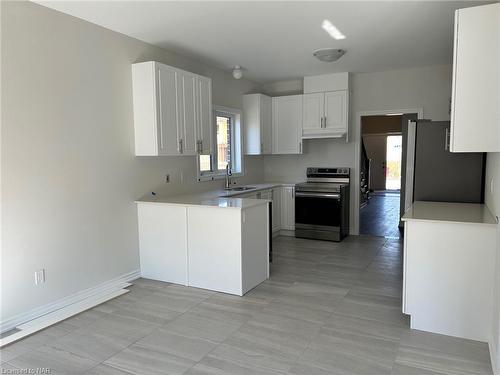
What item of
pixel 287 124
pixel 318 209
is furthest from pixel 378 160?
pixel 318 209

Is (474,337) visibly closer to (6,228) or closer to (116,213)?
(116,213)

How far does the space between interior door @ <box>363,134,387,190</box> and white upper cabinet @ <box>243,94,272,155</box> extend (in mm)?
7364

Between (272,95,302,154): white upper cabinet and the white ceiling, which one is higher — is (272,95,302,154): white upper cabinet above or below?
below

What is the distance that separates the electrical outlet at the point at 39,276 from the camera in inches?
117

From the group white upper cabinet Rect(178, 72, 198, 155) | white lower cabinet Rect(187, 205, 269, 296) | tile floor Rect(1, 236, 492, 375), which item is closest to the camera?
tile floor Rect(1, 236, 492, 375)

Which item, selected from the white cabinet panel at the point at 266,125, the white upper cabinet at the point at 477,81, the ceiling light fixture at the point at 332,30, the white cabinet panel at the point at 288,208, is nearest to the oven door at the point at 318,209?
the white cabinet panel at the point at 288,208

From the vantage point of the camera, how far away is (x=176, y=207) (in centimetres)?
370

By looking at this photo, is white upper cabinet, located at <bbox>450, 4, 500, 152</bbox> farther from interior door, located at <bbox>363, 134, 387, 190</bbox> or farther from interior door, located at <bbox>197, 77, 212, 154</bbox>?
interior door, located at <bbox>363, 134, 387, 190</bbox>

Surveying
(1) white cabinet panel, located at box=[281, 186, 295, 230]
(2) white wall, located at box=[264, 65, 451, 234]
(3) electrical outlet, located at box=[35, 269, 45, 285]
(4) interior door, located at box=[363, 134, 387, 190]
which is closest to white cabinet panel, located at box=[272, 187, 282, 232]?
(1) white cabinet panel, located at box=[281, 186, 295, 230]

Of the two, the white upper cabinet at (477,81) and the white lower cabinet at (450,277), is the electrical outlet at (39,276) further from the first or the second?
the white upper cabinet at (477,81)

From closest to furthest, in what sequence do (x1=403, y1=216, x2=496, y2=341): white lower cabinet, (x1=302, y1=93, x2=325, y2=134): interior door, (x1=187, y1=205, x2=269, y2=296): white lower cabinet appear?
(x1=403, y1=216, x2=496, y2=341): white lower cabinet, (x1=187, y1=205, x2=269, y2=296): white lower cabinet, (x1=302, y1=93, x2=325, y2=134): interior door

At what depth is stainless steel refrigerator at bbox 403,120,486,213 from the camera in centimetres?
364

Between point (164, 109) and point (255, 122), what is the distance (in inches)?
90.0

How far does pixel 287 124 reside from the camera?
240 inches
